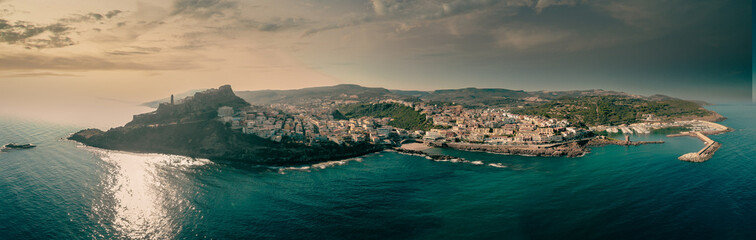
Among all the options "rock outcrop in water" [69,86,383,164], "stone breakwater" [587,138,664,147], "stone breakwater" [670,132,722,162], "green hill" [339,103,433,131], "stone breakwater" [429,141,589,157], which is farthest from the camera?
"green hill" [339,103,433,131]

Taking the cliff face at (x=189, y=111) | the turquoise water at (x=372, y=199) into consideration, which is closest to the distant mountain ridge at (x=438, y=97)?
the cliff face at (x=189, y=111)

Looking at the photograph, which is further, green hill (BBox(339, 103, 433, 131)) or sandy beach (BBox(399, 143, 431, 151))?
green hill (BBox(339, 103, 433, 131))

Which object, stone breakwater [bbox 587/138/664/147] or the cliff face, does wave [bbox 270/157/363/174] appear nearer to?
the cliff face

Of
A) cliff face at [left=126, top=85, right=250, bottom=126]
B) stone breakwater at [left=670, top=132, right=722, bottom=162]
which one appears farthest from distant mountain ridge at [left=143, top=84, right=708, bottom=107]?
stone breakwater at [left=670, top=132, right=722, bottom=162]

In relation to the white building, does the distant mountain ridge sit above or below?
above

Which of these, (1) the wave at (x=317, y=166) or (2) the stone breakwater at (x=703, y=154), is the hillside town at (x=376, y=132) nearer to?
(1) the wave at (x=317, y=166)

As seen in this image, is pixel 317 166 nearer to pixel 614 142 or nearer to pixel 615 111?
pixel 614 142
